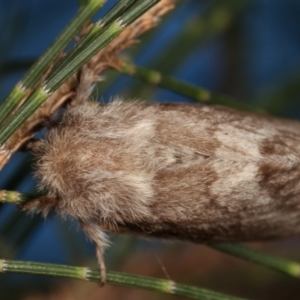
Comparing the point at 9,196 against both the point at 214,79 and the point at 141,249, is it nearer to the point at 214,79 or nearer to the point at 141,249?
the point at 141,249

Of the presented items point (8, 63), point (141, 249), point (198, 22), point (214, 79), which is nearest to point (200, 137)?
point (8, 63)

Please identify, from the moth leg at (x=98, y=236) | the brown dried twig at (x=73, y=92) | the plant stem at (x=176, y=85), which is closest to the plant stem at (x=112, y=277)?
the moth leg at (x=98, y=236)

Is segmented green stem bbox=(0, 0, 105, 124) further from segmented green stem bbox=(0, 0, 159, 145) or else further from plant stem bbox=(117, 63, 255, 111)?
plant stem bbox=(117, 63, 255, 111)

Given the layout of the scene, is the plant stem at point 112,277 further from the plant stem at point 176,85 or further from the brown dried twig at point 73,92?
the plant stem at point 176,85

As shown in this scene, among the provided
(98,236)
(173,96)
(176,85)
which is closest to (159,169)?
(98,236)

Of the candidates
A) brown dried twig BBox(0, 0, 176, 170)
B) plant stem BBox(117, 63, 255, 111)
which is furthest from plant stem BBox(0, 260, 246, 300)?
plant stem BBox(117, 63, 255, 111)

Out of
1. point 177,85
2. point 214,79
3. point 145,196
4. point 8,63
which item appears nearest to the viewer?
point 145,196
